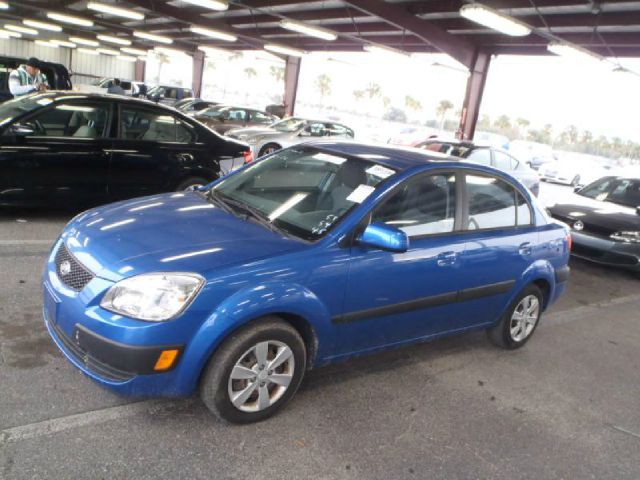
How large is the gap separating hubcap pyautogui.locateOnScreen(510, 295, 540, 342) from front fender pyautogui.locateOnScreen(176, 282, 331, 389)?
218cm

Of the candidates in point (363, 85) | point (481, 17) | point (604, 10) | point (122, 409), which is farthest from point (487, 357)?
point (363, 85)

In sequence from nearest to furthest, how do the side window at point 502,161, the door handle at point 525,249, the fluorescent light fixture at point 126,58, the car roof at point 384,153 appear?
1. the car roof at point 384,153
2. the door handle at point 525,249
3. the side window at point 502,161
4. the fluorescent light fixture at point 126,58

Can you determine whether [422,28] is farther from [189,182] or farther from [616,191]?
[189,182]

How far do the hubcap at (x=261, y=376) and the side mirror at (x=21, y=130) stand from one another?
4174 mm

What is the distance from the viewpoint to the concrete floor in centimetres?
255

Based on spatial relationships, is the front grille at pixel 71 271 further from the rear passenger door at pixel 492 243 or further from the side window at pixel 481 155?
the side window at pixel 481 155

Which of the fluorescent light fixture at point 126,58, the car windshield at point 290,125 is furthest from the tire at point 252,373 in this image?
the fluorescent light fixture at point 126,58

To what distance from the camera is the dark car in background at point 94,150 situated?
5547 mm

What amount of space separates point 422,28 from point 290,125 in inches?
177

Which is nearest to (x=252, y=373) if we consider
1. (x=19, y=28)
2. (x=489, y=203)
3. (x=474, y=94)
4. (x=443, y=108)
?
(x=489, y=203)

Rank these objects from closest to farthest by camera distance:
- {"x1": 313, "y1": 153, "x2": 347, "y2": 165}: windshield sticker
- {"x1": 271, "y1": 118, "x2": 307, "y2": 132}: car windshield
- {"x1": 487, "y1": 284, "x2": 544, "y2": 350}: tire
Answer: {"x1": 313, "y1": 153, "x2": 347, "y2": 165}: windshield sticker
{"x1": 487, "y1": 284, "x2": 544, "y2": 350}: tire
{"x1": 271, "y1": 118, "x2": 307, "y2": 132}: car windshield

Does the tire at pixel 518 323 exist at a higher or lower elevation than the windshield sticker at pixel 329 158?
lower

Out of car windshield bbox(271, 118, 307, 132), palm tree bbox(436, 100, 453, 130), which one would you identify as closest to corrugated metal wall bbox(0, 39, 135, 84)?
palm tree bbox(436, 100, 453, 130)

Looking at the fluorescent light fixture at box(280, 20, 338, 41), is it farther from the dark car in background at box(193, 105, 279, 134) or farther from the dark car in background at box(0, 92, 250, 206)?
the dark car in background at box(0, 92, 250, 206)
